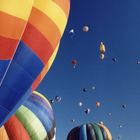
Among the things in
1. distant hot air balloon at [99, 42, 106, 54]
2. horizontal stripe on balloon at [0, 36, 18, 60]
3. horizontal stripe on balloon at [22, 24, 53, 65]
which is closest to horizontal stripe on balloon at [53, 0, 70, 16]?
horizontal stripe on balloon at [22, 24, 53, 65]

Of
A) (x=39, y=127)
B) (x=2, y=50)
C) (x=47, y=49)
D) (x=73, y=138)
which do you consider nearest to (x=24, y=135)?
(x=39, y=127)

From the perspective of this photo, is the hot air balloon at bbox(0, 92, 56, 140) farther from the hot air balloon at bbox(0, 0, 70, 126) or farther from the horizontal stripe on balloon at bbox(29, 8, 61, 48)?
the horizontal stripe on balloon at bbox(29, 8, 61, 48)

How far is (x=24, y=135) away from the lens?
651 inches

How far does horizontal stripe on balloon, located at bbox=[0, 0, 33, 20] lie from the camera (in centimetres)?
1216

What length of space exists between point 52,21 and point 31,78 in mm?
2059

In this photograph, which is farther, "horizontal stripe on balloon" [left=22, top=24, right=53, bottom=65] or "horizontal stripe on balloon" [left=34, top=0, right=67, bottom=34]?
"horizontal stripe on balloon" [left=34, top=0, right=67, bottom=34]

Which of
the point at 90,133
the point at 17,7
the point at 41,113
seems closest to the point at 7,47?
the point at 17,7

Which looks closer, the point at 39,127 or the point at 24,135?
A: the point at 24,135

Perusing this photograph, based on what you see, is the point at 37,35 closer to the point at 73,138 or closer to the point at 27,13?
the point at 27,13

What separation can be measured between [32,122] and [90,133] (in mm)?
10148

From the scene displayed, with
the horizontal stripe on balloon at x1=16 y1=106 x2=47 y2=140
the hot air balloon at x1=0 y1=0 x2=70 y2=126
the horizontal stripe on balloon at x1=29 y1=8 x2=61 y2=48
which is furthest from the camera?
the horizontal stripe on balloon at x1=16 y1=106 x2=47 y2=140

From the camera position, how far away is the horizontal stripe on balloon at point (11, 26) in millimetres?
12195

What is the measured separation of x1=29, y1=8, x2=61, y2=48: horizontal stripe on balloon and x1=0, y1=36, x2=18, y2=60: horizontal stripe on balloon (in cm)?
115

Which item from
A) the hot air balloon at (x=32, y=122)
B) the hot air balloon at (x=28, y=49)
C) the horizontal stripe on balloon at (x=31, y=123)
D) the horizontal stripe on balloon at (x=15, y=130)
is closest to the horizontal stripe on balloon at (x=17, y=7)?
the hot air balloon at (x=28, y=49)
